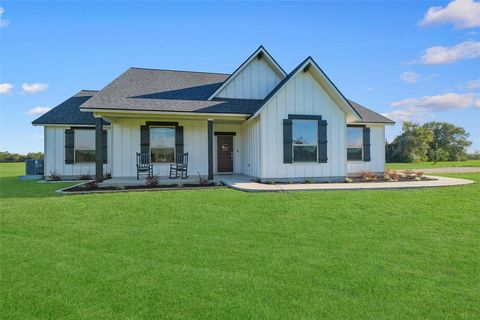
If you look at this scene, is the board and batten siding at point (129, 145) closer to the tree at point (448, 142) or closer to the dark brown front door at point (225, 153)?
the dark brown front door at point (225, 153)

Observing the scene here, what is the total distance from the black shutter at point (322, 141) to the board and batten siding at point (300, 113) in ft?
0.60

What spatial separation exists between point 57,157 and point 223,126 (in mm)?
8005

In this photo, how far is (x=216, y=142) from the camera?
13.4 metres

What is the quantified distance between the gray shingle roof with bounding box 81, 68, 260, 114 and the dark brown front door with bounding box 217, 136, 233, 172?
2.14 meters

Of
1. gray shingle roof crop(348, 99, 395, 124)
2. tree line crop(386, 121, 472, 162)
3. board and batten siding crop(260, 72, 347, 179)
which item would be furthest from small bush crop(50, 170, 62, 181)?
tree line crop(386, 121, 472, 162)

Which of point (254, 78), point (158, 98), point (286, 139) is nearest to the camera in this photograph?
point (286, 139)

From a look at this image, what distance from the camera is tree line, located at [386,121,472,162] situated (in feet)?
115

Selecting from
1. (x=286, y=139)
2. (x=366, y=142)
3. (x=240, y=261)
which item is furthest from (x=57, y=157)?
(x=366, y=142)

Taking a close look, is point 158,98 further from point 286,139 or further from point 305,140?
point 305,140

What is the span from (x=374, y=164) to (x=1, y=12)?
15293mm

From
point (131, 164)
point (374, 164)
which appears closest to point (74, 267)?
point (131, 164)

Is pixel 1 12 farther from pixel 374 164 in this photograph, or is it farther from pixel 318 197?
pixel 374 164

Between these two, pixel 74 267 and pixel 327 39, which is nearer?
pixel 74 267

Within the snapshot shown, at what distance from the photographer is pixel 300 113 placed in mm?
10359
